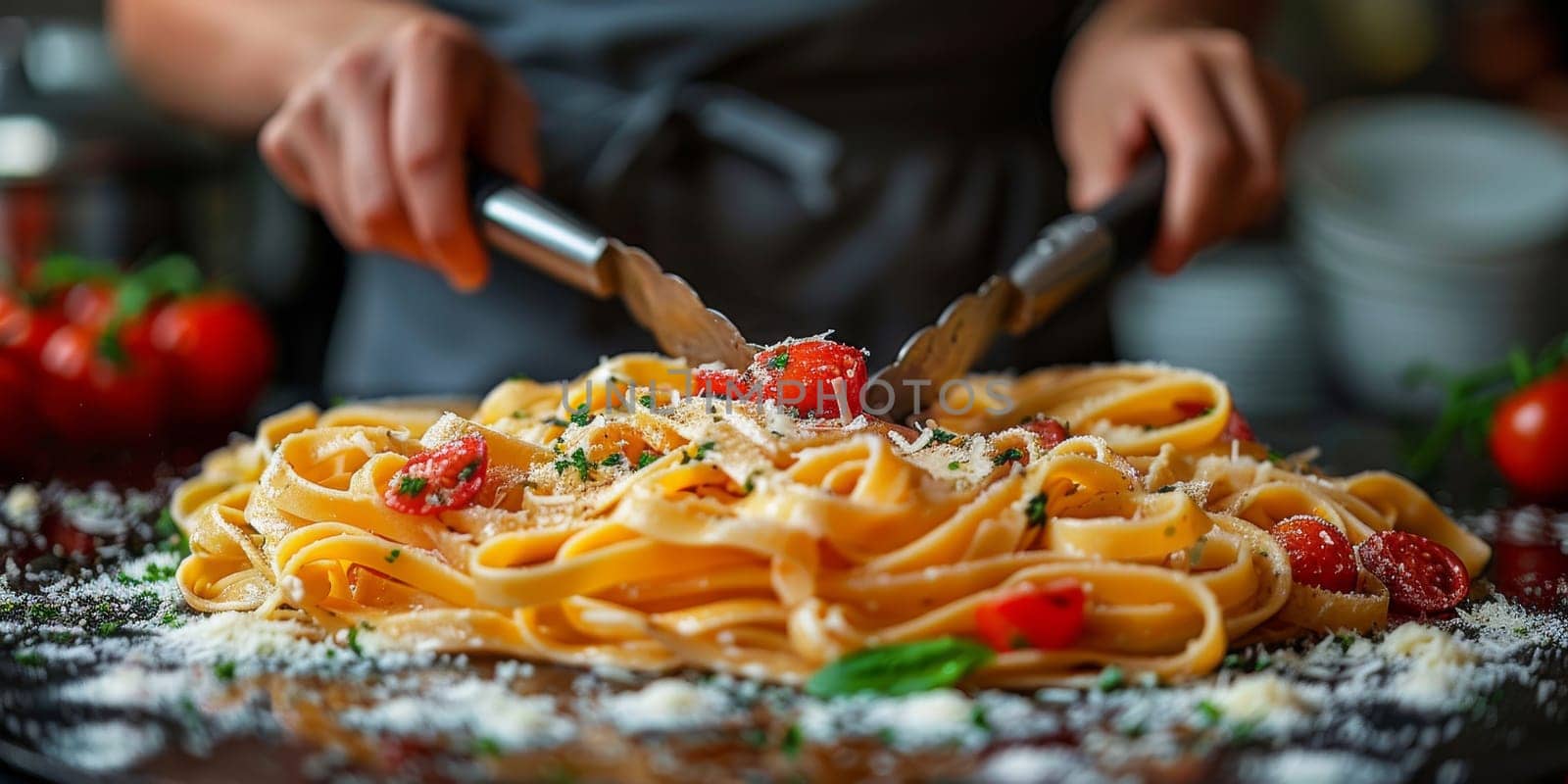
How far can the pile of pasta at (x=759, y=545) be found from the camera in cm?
202

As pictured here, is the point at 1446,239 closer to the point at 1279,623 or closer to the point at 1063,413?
the point at 1063,413

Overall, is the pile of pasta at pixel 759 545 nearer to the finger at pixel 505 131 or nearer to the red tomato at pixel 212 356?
the finger at pixel 505 131

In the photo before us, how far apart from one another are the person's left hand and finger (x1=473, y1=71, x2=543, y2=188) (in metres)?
1.36

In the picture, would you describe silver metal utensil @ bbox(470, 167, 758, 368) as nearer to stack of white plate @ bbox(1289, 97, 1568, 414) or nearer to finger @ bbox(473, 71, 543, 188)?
finger @ bbox(473, 71, 543, 188)

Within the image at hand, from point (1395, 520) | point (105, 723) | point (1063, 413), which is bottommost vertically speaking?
point (1395, 520)

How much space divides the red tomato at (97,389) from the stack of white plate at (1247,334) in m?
3.23

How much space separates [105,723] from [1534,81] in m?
6.18

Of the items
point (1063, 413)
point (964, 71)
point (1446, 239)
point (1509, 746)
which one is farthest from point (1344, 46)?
point (1509, 746)

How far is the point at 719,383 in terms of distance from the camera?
7.93ft

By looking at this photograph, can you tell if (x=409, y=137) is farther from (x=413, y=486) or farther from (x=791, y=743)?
(x=791, y=743)

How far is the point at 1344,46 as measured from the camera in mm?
6637

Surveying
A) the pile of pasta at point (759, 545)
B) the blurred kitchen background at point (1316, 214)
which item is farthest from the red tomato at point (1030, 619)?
the blurred kitchen background at point (1316, 214)

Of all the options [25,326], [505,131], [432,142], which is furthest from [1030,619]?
[25,326]

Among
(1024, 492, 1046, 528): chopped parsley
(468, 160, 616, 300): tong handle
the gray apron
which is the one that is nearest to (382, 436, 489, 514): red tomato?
(468, 160, 616, 300): tong handle
